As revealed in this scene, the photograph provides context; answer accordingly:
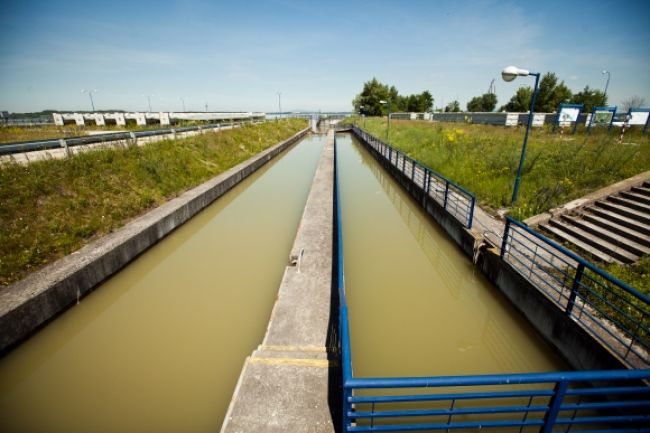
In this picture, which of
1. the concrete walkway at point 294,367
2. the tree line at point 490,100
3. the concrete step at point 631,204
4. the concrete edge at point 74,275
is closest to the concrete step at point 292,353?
the concrete walkway at point 294,367

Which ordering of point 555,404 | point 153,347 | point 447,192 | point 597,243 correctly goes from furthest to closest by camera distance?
point 447,192 → point 597,243 → point 153,347 → point 555,404

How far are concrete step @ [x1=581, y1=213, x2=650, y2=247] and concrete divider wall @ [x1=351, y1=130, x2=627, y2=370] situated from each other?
2.88 m

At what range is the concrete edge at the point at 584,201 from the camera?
25.4 ft

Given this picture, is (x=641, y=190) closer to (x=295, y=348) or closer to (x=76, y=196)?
(x=295, y=348)

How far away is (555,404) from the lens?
2592 mm

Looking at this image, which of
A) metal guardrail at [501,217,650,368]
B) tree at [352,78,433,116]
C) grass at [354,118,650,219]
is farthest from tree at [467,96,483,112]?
metal guardrail at [501,217,650,368]

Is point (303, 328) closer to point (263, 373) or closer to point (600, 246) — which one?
point (263, 373)

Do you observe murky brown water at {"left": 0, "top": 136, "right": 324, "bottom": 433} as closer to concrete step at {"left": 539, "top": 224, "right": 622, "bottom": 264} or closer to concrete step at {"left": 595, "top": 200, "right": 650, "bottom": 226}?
concrete step at {"left": 539, "top": 224, "right": 622, "bottom": 264}

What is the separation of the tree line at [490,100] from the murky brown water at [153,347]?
54.5m

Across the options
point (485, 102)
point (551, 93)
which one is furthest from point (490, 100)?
point (551, 93)

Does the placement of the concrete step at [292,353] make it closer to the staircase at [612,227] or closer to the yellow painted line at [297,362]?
the yellow painted line at [297,362]

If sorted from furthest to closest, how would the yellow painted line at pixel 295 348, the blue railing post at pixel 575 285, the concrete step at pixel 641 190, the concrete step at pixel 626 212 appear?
the concrete step at pixel 641 190, the concrete step at pixel 626 212, the blue railing post at pixel 575 285, the yellow painted line at pixel 295 348

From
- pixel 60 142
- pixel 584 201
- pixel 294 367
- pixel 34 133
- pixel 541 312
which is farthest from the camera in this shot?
pixel 34 133

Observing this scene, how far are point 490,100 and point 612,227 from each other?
9237 centimetres
